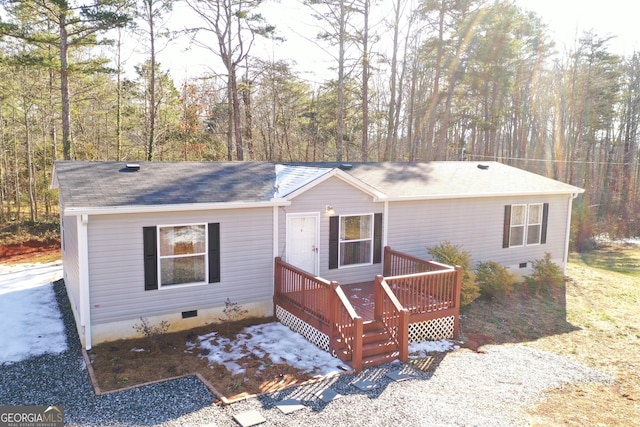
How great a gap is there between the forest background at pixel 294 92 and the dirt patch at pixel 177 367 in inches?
490

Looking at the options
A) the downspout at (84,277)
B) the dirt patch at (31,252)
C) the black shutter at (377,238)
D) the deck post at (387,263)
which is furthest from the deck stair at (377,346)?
the dirt patch at (31,252)

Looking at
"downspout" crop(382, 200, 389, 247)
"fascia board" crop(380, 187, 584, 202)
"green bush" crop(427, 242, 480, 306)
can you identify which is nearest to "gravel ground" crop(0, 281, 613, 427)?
"green bush" crop(427, 242, 480, 306)

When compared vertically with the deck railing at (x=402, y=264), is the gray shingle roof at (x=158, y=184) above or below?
above

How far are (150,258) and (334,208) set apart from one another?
13.5 feet

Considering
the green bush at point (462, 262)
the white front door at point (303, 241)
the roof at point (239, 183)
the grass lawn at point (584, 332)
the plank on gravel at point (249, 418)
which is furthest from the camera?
the green bush at point (462, 262)

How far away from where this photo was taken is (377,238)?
11.4 m

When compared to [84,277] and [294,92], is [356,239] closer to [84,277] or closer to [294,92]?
[84,277]

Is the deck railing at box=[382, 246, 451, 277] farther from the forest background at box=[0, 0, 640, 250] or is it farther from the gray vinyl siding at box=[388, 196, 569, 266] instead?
the forest background at box=[0, 0, 640, 250]

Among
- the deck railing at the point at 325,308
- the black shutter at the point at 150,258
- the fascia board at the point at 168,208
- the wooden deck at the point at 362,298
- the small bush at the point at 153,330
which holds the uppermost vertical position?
the fascia board at the point at 168,208

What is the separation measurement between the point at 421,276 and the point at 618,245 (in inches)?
837

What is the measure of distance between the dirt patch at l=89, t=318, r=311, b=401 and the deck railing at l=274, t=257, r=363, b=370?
973 mm

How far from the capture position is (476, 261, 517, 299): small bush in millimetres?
12336

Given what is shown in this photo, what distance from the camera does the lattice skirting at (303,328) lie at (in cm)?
841

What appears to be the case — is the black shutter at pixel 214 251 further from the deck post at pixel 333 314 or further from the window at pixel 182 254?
the deck post at pixel 333 314
